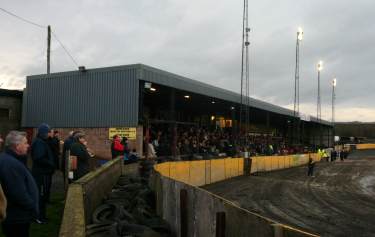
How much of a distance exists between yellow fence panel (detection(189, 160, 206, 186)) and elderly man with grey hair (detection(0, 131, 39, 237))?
62.0 feet

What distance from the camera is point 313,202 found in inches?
752

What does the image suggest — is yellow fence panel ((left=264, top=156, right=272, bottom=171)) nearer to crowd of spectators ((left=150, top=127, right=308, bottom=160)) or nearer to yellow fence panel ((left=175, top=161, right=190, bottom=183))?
crowd of spectators ((left=150, top=127, right=308, bottom=160))

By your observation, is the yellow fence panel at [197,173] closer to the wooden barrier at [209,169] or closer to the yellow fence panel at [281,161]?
the wooden barrier at [209,169]

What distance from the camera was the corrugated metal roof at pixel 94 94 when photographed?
28859 millimetres

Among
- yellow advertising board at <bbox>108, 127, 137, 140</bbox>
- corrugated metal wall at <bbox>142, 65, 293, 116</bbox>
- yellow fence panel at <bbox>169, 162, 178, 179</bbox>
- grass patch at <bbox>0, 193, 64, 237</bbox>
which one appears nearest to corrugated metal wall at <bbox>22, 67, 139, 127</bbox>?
yellow advertising board at <bbox>108, 127, 137, 140</bbox>

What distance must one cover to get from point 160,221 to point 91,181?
1.56 m

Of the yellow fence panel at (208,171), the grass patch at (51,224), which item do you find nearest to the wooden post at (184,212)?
the grass patch at (51,224)

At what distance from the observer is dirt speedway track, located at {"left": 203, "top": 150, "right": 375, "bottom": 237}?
13.9 m

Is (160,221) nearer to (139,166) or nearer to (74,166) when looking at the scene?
(74,166)

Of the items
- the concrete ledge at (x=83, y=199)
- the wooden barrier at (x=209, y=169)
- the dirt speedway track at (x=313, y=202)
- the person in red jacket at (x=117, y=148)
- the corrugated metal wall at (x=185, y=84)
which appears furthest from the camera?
the corrugated metal wall at (x=185, y=84)

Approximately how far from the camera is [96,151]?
2975cm

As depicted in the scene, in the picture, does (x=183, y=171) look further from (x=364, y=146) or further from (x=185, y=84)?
(x=364, y=146)

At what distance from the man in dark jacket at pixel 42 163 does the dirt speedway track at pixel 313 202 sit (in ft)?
22.1

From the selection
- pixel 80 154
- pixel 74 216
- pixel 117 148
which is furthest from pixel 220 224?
pixel 117 148
